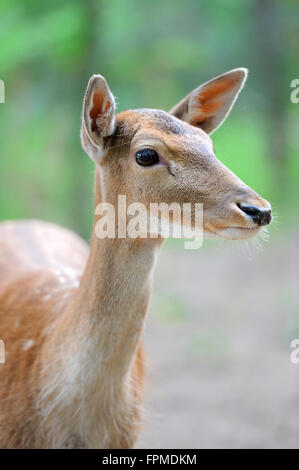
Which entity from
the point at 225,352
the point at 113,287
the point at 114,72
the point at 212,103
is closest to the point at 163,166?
the point at 113,287

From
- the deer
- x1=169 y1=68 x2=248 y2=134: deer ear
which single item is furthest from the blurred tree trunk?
the deer

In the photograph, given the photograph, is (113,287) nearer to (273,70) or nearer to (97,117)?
(97,117)

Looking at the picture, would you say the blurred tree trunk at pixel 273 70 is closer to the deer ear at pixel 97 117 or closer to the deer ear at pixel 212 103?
the deer ear at pixel 212 103

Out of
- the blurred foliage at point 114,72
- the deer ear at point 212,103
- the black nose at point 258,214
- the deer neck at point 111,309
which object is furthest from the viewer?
the blurred foliage at point 114,72

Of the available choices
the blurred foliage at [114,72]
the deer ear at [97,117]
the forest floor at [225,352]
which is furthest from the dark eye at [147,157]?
the blurred foliage at [114,72]

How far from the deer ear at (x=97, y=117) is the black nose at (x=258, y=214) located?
2.63 feet

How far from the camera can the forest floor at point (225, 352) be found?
525 centimetres

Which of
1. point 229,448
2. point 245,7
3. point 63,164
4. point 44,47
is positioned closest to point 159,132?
point 229,448

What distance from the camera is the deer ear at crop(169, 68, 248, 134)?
3482mm

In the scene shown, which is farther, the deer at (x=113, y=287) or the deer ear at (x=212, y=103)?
the deer ear at (x=212, y=103)

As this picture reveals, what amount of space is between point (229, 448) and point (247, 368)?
4.74 feet

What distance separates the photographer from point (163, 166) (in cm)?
296

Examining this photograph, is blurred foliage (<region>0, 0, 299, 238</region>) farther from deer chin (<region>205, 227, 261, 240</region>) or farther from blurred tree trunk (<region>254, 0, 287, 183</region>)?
deer chin (<region>205, 227, 261, 240</region>)

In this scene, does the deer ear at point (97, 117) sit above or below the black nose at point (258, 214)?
above
